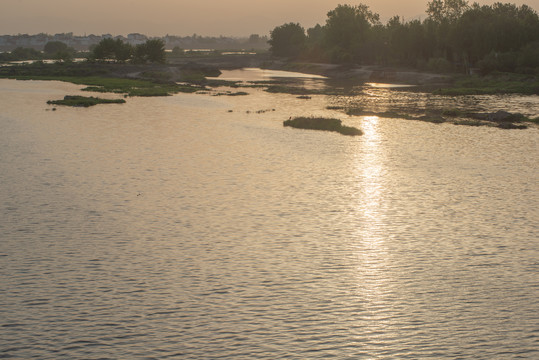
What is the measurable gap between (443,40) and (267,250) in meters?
110

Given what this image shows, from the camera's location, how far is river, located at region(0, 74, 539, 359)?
12312 mm

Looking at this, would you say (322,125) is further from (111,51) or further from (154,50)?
(111,51)

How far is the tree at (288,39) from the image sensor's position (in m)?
190

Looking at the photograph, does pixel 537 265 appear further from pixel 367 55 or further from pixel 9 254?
pixel 367 55

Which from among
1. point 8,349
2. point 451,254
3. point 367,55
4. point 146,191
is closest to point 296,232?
point 451,254

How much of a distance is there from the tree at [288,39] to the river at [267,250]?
521ft

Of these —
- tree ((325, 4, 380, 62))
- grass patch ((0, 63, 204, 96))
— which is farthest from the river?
tree ((325, 4, 380, 62))

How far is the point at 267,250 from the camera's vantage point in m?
17.9

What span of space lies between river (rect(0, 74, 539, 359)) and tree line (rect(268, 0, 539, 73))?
73.7 metres

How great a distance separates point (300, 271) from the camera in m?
16.1

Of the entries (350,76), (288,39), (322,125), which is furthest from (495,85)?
(288,39)

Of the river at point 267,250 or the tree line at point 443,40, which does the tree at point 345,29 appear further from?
the river at point 267,250

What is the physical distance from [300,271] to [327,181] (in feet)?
38.1

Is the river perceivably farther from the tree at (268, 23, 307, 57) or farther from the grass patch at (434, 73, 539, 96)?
the tree at (268, 23, 307, 57)
